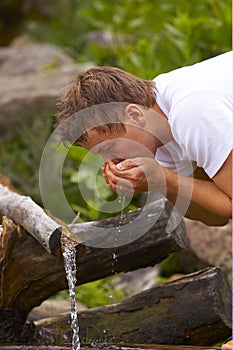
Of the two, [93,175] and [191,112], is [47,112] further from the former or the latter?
[191,112]

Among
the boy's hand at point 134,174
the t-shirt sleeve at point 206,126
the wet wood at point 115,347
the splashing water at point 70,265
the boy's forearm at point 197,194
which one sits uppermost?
the t-shirt sleeve at point 206,126

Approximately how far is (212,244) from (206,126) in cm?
240

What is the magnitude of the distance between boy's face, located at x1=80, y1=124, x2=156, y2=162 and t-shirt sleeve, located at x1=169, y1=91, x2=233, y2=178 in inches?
9.9

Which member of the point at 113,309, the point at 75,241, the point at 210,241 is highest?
the point at 75,241

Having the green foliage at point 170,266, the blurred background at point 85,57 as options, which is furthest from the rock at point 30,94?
the green foliage at point 170,266

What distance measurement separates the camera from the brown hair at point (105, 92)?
3287 mm

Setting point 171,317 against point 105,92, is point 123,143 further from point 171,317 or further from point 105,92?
point 171,317

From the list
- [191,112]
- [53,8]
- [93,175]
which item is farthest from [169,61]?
[191,112]

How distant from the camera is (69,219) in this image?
548cm

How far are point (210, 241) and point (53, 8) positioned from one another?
22.1 feet

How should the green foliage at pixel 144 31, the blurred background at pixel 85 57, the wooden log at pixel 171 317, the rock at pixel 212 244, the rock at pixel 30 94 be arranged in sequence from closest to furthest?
the wooden log at pixel 171 317
the rock at pixel 212 244
the blurred background at pixel 85 57
the green foliage at pixel 144 31
the rock at pixel 30 94

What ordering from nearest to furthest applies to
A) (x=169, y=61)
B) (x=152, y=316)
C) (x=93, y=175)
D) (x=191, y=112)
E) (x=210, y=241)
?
(x=191, y=112) → (x=152, y=316) → (x=210, y=241) → (x=93, y=175) → (x=169, y=61)

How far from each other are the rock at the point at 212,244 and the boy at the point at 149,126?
1.79m

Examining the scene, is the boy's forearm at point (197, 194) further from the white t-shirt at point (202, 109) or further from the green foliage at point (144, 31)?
the green foliage at point (144, 31)
